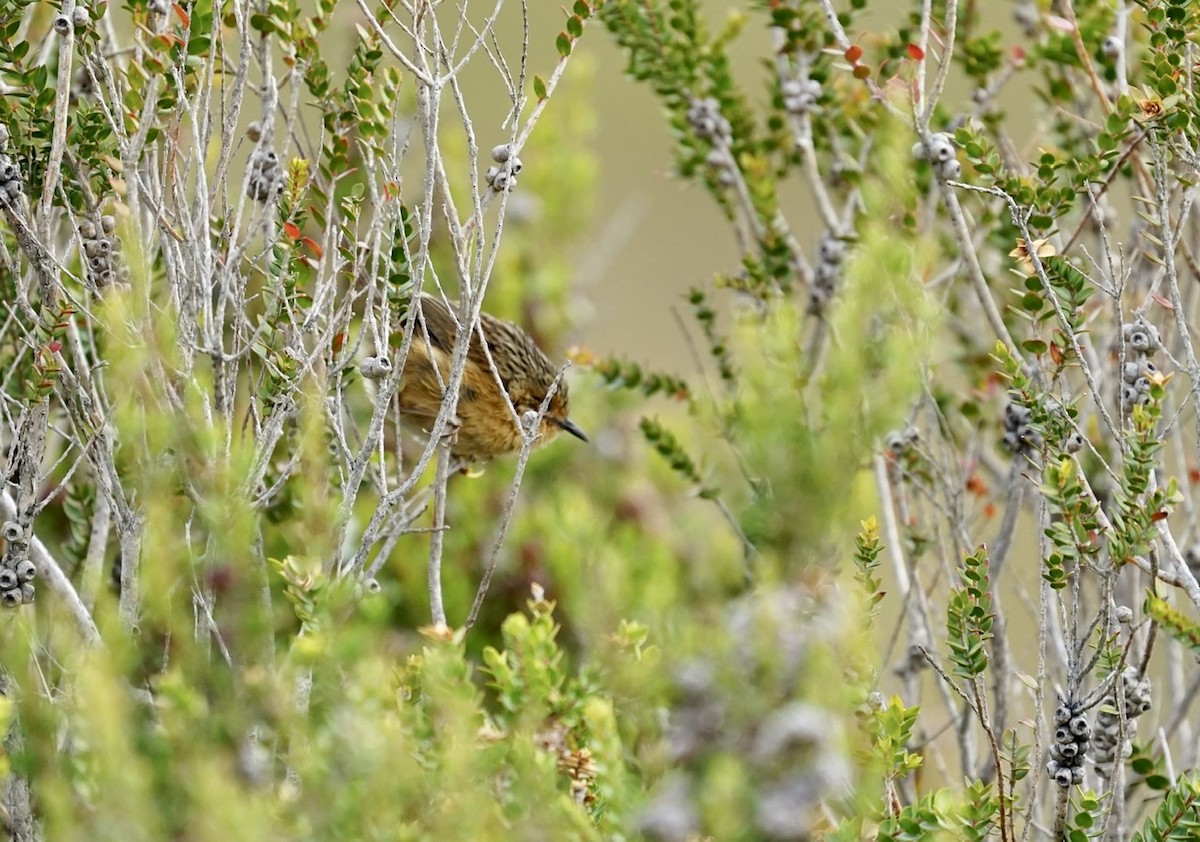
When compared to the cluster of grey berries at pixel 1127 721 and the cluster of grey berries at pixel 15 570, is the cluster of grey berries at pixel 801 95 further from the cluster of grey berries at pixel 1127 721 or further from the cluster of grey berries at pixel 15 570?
the cluster of grey berries at pixel 15 570

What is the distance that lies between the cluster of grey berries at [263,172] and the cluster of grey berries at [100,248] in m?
0.38

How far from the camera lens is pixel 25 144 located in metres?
3.31

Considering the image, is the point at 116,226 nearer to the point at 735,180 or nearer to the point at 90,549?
the point at 90,549

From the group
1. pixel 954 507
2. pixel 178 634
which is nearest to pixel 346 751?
pixel 178 634

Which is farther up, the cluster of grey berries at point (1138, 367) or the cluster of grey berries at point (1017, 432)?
the cluster of grey berries at point (1138, 367)

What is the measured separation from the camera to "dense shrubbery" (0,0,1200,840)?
2590 mm

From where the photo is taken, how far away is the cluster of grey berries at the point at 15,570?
125 inches

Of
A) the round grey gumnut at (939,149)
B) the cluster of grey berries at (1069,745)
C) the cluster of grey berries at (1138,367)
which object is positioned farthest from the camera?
the round grey gumnut at (939,149)

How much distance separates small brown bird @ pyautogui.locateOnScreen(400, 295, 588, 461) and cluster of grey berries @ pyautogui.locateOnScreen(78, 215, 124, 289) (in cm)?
132

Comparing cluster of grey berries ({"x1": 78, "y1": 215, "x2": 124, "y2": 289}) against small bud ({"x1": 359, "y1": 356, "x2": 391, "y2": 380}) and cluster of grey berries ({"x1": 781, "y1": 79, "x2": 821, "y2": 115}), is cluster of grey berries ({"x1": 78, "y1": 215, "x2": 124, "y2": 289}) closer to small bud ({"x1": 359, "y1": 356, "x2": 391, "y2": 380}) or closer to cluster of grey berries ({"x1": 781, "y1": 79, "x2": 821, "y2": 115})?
small bud ({"x1": 359, "y1": 356, "x2": 391, "y2": 380})

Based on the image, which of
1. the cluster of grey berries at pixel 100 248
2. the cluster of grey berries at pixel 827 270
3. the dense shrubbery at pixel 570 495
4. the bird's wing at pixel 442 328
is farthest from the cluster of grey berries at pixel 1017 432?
the cluster of grey berries at pixel 100 248

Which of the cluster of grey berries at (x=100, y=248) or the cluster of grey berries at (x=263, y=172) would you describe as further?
the cluster of grey berries at (x=263, y=172)

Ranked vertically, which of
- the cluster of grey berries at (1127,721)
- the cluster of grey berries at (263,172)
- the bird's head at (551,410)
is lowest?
the bird's head at (551,410)

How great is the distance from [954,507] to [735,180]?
162 cm
